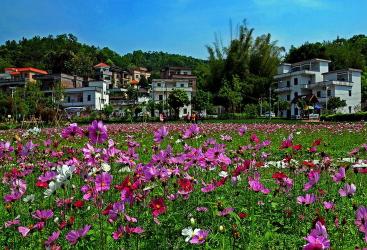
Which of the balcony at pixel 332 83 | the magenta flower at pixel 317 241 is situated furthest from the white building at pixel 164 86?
the magenta flower at pixel 317 241

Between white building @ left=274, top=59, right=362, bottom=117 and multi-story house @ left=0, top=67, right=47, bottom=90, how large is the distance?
3377cm

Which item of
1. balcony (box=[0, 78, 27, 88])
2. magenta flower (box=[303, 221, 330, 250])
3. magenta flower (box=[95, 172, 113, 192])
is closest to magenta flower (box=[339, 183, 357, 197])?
magenta flower (box=[303, 221, 330, 250])

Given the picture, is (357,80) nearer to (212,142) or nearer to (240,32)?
(240,32)

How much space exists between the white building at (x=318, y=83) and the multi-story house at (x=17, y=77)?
33773 mm

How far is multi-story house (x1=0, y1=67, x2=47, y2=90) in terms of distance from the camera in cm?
6819

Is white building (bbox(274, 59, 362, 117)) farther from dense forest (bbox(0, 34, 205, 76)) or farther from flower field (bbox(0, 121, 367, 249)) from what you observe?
flower field (bbox(0, 121, 367, 249))

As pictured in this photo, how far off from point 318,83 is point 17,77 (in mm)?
42939

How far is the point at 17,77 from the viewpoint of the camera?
7244 centimetres

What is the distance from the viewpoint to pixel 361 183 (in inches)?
197

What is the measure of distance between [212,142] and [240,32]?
55.4 meters

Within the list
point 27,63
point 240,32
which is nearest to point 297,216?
point 240,32

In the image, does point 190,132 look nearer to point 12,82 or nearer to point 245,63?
point 245,63

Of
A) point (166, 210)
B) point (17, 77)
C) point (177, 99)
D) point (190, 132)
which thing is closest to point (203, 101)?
point (177, 99)

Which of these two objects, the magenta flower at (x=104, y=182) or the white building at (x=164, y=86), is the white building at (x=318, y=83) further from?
the magenta flower at (x=104, y=182)
